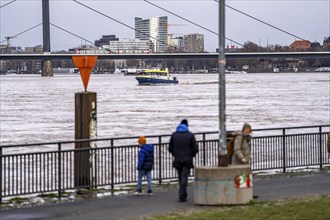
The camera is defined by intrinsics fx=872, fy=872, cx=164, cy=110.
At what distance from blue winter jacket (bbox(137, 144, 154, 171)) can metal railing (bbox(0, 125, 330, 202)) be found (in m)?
0.87

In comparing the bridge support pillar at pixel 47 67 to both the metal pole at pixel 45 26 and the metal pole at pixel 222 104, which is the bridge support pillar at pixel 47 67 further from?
the metal pole at pixel 222 104

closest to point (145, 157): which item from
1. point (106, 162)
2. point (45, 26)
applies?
point (106, 162)

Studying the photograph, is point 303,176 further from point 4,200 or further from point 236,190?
point 4,200

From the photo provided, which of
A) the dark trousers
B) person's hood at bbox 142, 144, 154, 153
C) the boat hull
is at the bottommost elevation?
the dark trousers

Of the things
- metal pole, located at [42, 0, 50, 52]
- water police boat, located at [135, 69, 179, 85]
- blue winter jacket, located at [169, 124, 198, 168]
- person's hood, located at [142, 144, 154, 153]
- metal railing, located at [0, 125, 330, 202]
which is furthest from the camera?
metal pole, located at [42, 0, 50, 52]

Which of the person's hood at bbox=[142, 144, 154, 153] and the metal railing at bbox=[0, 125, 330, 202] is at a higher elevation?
the person's hood at bbox=[142, 144, 154, 153]

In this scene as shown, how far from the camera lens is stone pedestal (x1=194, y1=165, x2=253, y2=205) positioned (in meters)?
12.9

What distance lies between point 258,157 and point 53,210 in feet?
19.7

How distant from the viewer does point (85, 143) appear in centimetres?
1552

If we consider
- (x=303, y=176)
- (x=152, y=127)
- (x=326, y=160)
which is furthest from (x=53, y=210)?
(x=152, y=127)

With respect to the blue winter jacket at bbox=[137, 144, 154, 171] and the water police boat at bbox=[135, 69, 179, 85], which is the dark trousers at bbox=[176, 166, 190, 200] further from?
the water police boat at bbox=[135, 69, 179, 85]

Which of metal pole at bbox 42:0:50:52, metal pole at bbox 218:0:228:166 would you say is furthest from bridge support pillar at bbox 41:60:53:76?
metal pole at bbox 218:0:228:166

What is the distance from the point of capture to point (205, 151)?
17.2 m

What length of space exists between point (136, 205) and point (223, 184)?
155 centimetres
